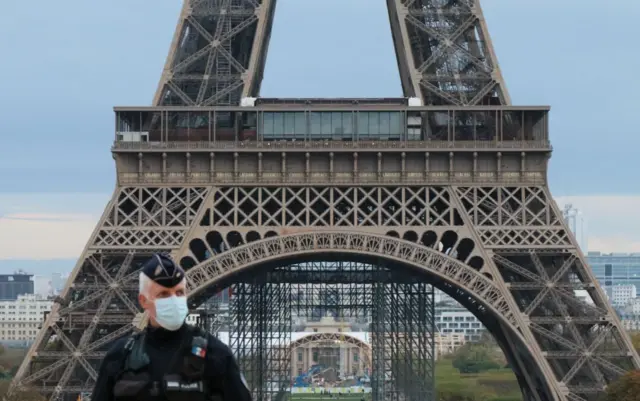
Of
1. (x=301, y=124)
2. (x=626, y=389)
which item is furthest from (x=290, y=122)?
(x=626, y=389)

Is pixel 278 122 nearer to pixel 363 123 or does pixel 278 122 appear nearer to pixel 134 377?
pixel 363 123

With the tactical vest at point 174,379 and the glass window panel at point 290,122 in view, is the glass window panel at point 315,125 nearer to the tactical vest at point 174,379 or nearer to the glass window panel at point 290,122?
the glass window panel at point 290,122

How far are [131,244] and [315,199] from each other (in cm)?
655

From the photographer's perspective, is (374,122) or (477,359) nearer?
(374,122)

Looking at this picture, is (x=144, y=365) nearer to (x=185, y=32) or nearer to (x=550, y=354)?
(x=550, y=354)

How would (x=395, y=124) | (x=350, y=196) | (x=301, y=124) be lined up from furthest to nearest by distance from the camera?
(x=395, y=124) → (x=301, y=124) → (x=350, y=196)

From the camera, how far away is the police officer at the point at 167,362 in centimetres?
812

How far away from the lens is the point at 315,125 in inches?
1953

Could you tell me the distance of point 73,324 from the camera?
4706 cm

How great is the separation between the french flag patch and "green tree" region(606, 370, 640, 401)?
124 feet

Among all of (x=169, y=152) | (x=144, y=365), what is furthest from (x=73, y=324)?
(x=144, y=365)

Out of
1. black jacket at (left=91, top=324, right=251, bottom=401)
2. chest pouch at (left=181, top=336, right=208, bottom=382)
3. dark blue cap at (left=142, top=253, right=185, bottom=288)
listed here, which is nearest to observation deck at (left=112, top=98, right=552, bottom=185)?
dark blue cap at (left=142, top=253, right=185, bottom=288)

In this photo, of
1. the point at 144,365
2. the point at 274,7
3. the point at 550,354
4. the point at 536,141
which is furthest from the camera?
the point at 274,7

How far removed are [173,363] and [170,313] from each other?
0.30 meters
